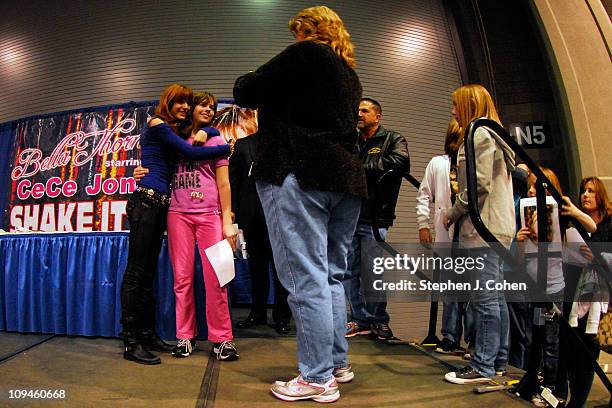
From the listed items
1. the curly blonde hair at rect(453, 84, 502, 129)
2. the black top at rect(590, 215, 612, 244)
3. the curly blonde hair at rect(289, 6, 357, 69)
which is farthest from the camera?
the black top at rect(590, 215, 612, 244)

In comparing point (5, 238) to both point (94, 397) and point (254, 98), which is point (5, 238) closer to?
point (94, 397)

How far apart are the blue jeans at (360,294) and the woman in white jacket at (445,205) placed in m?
0.33

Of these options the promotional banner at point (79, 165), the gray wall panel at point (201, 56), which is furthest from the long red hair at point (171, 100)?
the gray wall panel at point (201, 56)

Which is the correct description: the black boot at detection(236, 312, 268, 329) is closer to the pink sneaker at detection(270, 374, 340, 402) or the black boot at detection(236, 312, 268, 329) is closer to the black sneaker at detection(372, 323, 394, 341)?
the black sneaker at detection(372, 323, 394, 341)

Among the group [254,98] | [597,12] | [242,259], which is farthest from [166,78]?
[597,12]

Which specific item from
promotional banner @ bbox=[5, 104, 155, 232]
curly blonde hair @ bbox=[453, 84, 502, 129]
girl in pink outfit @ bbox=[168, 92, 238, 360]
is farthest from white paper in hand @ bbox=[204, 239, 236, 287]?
promotional banner @ bbox=[5, 104, 155, 232]

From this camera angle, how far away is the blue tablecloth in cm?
271

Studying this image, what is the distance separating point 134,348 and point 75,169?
2.60m

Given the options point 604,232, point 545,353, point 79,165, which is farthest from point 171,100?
point 604,232

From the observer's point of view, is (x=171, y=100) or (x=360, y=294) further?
(x=360, y=294)

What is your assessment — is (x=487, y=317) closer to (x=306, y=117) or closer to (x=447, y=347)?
(x=447, y=347)

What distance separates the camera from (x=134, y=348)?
2.09 meters

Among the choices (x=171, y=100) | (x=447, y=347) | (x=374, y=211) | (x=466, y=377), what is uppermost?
(x=171, y=100)

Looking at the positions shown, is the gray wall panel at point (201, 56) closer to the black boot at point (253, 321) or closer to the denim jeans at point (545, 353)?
the black boot at point (253, 321)
